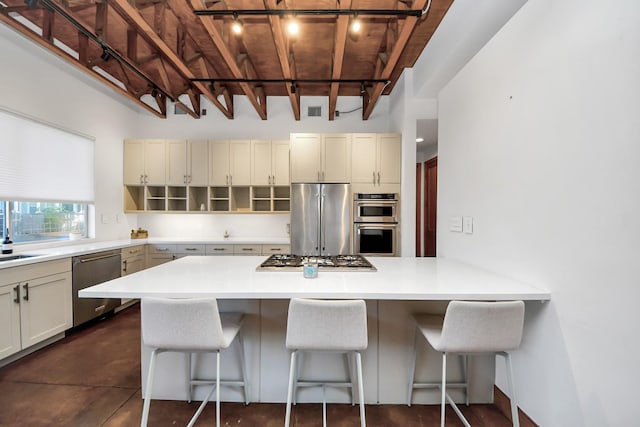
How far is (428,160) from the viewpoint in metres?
5.57

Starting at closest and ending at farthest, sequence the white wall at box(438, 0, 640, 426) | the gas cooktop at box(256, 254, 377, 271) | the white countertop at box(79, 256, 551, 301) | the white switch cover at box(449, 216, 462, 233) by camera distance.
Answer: the white wall at box(438, 0, 640, 426) → the white countertop at box(79, 256, 551, 301) → the gas cooktop at box(256, 254, 377, 271) → the white switch cover at box(449, 216, 462, 233)

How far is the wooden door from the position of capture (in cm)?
548

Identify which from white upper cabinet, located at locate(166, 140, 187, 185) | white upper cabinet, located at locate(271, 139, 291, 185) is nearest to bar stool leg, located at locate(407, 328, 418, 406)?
white upper cabinet, located at locate(271, 139, 291, 185)

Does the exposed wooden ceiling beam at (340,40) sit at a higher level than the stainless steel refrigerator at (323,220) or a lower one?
higher

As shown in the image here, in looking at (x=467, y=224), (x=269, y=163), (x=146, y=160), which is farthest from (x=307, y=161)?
(x=146, y=160)

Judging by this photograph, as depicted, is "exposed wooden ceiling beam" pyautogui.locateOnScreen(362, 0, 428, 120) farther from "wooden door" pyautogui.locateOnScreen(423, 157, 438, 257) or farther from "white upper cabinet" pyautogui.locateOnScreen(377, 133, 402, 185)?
"wooden door" pyautogui.locateOnScreen(423, 157, 438, 257)

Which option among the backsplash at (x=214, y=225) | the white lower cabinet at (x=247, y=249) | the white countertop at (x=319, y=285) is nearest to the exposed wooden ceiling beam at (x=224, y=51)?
the backsplash at (x=214, y=225)

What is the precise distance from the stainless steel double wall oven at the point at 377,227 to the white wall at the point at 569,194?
181 cm

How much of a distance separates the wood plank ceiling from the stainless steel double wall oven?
4.84 feet

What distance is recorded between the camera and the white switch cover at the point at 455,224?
245cm

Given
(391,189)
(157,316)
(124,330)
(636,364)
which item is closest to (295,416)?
(157,316)

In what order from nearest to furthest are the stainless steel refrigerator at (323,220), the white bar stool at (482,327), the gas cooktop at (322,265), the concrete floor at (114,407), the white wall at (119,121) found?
the white bar stool at (482,327)
the concrete floor at (114,407)
the gas cooktop at (322,265)
the white wall at (119,121)
the stainless steel refrigerator at (323,220)

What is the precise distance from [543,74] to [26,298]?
422cm

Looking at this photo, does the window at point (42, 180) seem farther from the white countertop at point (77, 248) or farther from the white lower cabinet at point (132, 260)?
the white lower cabinet at point (132, 260)
